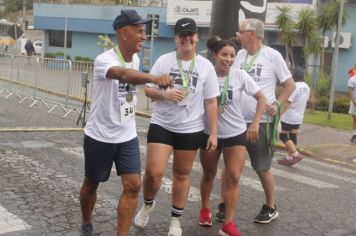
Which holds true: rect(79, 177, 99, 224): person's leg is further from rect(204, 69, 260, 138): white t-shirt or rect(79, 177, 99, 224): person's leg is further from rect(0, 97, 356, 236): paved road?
rect(204, 69, 260, 138): white t-shirt

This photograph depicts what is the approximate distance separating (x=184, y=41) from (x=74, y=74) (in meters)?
9.33

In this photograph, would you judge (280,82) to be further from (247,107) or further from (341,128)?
(341,128)

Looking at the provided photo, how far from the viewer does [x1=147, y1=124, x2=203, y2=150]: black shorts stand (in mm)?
4551

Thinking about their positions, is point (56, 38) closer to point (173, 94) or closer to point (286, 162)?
point (286, 162)

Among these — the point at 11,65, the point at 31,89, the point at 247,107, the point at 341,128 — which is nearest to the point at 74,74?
the point at 31,89

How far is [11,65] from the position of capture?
52.1ft

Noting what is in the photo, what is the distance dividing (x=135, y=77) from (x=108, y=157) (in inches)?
29.8

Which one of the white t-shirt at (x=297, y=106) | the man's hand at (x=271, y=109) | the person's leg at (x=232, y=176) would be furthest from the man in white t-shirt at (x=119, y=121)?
the white t-shirt at (x=297, y=106)

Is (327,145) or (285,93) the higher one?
(285,93)

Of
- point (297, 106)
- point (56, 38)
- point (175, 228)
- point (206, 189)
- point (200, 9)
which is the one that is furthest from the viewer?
point (56, 38)

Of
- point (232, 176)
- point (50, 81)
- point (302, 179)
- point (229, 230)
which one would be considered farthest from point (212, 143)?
point (50, 81)

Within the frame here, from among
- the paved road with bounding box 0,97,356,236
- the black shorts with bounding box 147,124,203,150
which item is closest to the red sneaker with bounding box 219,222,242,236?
the paved road with bounding box 0,97,356,236

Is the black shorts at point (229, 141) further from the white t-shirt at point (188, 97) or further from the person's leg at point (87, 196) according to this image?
the person's leg at point (87, 196)

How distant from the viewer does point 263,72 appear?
5297mm
